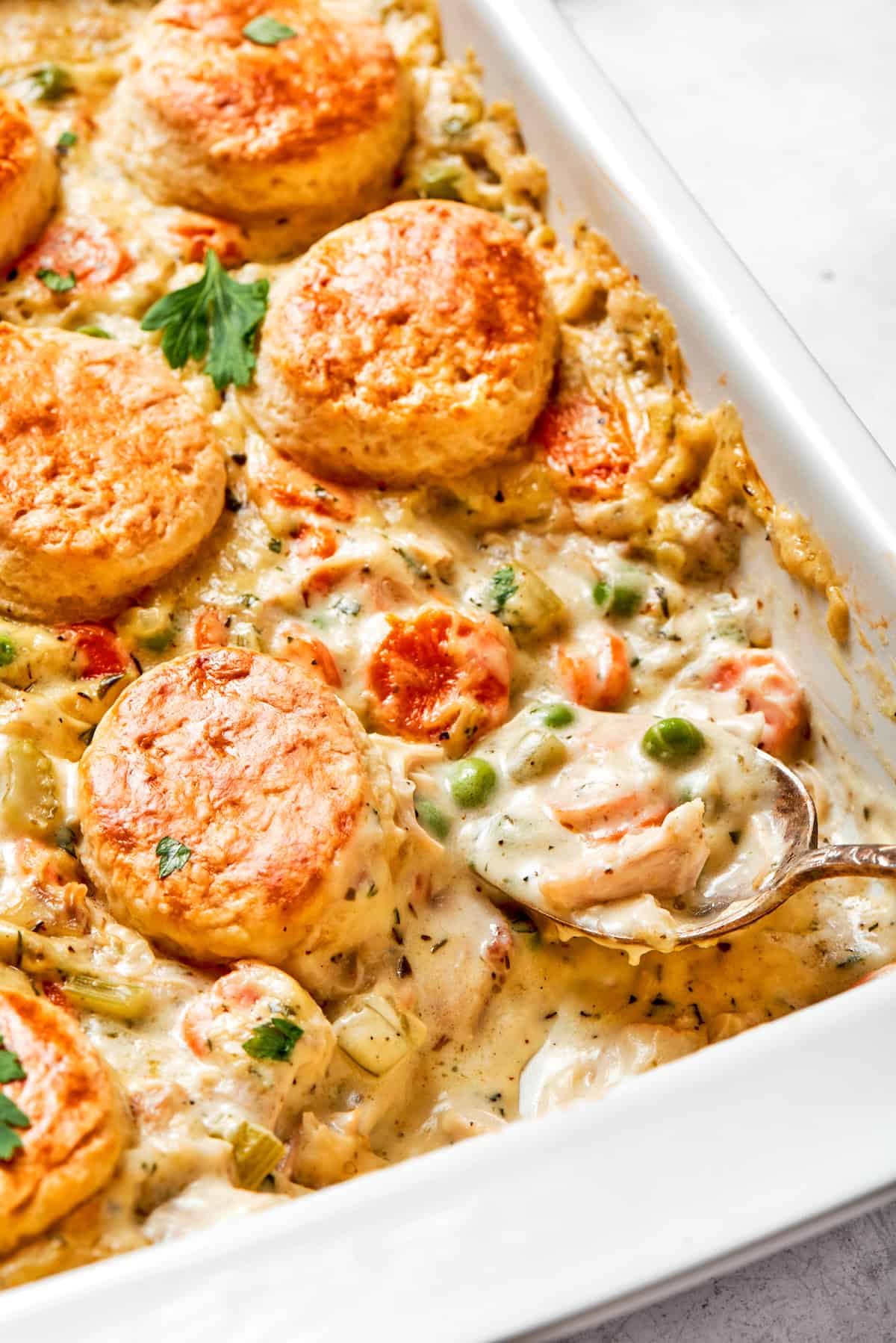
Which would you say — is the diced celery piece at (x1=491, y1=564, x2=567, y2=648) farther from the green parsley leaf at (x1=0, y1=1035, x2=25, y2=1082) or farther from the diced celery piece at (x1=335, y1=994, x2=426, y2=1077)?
the green parsley leaf at (x1=0, y1=1035, x2=25, y2=1082)

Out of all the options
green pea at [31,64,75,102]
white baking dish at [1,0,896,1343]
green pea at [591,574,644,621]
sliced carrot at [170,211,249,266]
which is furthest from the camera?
green pea at [31,64,75,102]

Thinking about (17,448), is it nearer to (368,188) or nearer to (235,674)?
(235,674)

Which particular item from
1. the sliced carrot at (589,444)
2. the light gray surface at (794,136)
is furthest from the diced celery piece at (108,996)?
the light gray surface at (794,136)

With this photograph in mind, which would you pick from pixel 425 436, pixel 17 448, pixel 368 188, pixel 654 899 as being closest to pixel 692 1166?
pixel 654 899

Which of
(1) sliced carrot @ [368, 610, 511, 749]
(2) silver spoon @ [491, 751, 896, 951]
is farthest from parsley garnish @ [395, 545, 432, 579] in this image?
(2) silver spoon @ [491, 751, 896, 951]

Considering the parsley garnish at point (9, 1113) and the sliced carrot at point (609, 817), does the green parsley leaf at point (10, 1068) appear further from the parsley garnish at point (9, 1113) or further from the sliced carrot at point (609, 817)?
the sliced carrot at point (609, 817)

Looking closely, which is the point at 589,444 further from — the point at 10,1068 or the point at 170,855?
the point at 10,1068
